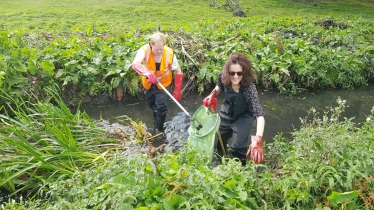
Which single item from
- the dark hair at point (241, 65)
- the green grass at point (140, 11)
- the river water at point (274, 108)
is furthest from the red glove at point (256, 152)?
the green grass at point (140, 11)

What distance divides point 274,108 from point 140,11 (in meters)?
8.59

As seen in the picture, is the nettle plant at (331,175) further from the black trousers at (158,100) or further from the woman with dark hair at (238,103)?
the black trousers at (158,100)

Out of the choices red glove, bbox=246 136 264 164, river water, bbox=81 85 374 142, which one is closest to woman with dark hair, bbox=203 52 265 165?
red glove, bbox=246 136 264 164

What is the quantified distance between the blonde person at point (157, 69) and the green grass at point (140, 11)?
4.47m

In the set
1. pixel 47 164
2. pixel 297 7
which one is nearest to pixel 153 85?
pixel 47 164

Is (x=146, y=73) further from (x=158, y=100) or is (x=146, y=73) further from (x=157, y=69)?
(x=158, y=100)

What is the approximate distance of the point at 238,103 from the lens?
4059 millimetres

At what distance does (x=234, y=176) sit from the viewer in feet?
9.72

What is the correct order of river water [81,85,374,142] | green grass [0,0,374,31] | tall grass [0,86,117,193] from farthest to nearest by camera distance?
green grass [0,0,374,31] < river water [81,85,374,142] < tall grass [0,86,117,193]

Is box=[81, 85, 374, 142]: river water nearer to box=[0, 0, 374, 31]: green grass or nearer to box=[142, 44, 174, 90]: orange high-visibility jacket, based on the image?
box=[142, 44, 174, 90]: orange high-visibility jacket

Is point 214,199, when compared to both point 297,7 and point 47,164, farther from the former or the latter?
point 297,7

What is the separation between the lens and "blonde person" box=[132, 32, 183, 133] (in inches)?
182

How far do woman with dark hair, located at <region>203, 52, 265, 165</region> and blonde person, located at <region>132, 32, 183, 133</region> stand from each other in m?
1.00

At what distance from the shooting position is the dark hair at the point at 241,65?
3814 millimetres
